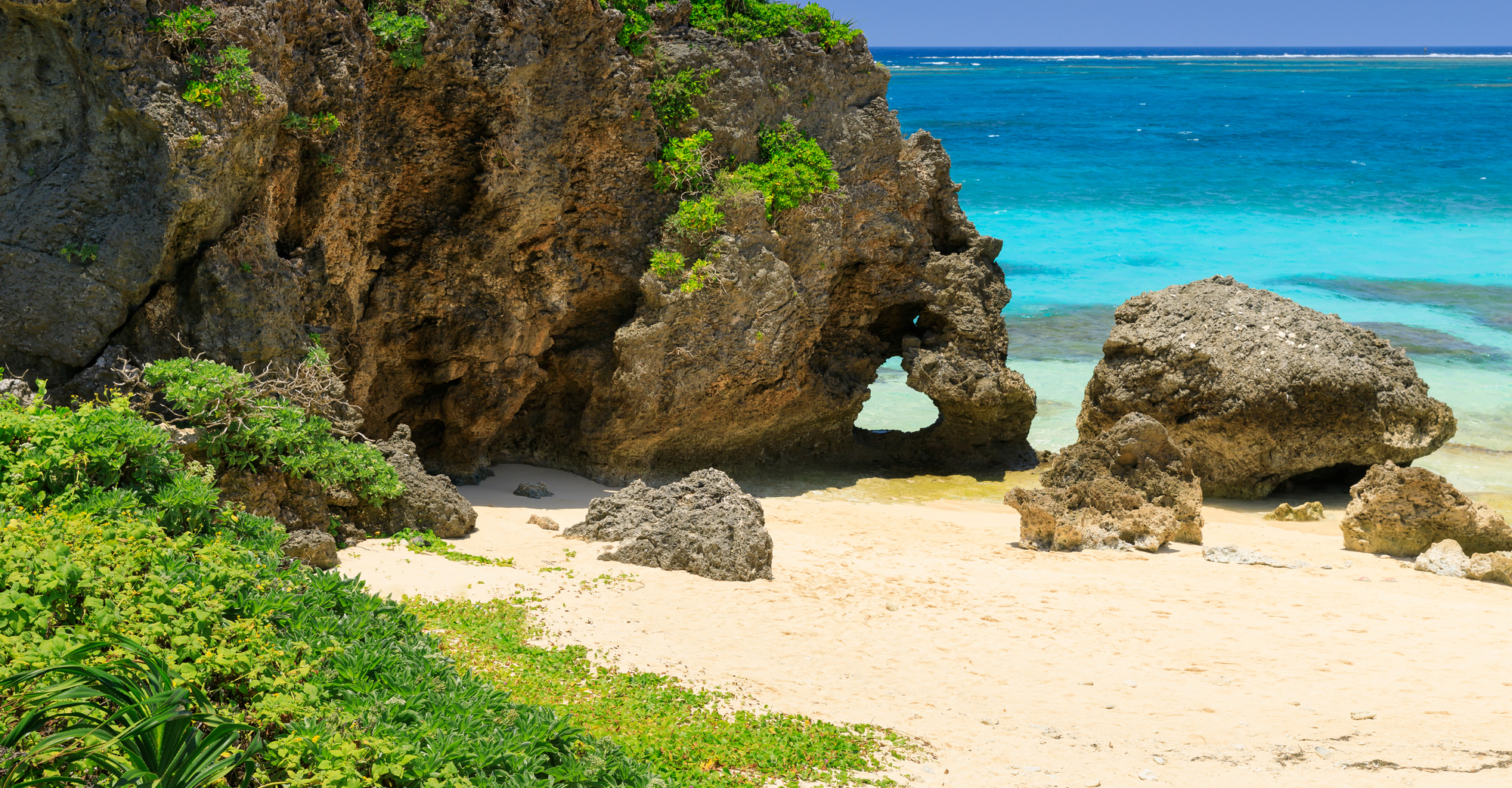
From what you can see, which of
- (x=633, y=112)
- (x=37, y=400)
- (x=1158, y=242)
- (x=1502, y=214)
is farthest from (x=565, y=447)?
(x=1502, y=214)

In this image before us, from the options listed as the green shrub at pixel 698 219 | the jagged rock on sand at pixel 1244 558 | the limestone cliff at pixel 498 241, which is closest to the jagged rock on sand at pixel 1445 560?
the jagged rock on sand at pixel 1244 558

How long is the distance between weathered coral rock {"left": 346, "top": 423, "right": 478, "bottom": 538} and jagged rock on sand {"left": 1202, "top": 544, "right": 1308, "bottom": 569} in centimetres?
691

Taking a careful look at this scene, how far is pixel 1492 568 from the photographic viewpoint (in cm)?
1023

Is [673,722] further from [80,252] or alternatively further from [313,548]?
[80,252]

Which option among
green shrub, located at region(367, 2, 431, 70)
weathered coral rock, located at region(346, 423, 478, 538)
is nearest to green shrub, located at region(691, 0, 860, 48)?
green shrub, located at region(367, 2, 431, 70)

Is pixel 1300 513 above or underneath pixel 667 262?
underneath

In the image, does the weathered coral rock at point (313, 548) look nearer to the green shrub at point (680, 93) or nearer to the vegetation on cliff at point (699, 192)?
the vegetation on cliff at point (699, 192)

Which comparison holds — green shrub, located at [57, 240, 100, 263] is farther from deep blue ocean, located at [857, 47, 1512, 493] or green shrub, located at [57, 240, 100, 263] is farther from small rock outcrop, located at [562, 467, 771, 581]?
deep blue ocean, located at [857, 47, 1512, 493]

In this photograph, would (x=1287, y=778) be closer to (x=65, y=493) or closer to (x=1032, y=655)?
(x=1032, y=655)

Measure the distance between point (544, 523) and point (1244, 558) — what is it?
6545mm

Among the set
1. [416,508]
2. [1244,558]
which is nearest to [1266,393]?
[1244,558]

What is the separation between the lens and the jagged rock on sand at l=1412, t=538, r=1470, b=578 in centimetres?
1053

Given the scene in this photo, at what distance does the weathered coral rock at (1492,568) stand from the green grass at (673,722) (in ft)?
23.2

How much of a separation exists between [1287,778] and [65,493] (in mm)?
6566
